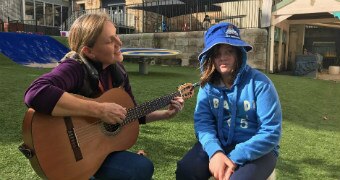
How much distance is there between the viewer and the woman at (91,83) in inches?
77.6

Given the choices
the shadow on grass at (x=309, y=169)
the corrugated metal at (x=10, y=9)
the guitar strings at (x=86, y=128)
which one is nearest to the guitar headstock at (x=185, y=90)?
the guitar strings at (x=86, y=128)

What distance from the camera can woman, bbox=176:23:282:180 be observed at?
7.08 ft

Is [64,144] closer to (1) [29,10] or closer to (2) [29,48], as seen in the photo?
(2) [29,48]

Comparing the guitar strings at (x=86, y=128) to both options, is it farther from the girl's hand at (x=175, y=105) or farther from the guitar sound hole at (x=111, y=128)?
the girl's hand at (x=175, y=105)

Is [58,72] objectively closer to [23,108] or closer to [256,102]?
[256,102]

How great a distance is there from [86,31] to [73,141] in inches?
27.7

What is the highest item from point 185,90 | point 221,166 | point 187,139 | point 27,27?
point 27,27

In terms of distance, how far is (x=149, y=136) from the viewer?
398 cm

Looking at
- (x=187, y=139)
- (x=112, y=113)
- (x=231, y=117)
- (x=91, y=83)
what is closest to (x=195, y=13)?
(x=187, y=139)

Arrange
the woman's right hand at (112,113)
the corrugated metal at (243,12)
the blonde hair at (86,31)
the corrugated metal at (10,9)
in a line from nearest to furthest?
the woman's right hand at (112,113) → the blonde hair at (86,31) → the corrugated metal at (243,12) → the corrugated metal at (10,9)

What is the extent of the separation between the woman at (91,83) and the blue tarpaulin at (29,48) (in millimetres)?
8224

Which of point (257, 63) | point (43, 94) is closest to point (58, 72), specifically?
point (43, 94)

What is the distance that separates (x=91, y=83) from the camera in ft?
7.35

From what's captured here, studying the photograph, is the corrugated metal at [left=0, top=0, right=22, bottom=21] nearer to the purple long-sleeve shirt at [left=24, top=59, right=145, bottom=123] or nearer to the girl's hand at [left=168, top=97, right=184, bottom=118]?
the girl's hand at [left=168, top=97, right=184, bottom=118]
